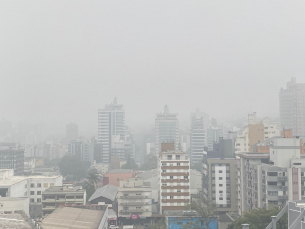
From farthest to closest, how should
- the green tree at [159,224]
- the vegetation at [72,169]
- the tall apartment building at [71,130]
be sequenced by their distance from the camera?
the tall apartment building at [71,130] → the vegetation at [72,169] → the green tree at [159,224]

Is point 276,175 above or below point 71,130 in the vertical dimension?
below

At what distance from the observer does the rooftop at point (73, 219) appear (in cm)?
1318

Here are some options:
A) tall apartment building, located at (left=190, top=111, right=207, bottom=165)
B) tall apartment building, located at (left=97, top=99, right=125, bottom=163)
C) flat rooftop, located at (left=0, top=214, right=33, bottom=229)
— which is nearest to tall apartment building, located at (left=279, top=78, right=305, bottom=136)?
tall apartment building, located at (left=190, top=111, right=207, bottom=165)

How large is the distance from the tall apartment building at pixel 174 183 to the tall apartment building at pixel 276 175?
108 inches

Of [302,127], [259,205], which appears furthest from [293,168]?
[302,127]

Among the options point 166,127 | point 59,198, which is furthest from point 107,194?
point 166,127

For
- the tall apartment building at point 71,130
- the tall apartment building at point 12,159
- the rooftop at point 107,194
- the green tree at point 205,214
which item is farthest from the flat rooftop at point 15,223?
the tall apartment building at point 71,130

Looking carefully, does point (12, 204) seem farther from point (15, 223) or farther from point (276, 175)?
point (276, 175)

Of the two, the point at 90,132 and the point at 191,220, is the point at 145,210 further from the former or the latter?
the point at 90,132

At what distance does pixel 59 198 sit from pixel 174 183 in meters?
4.88

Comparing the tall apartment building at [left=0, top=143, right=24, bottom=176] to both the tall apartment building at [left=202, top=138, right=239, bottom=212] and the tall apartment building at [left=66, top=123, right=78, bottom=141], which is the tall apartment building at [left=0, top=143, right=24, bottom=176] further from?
the tall apartment building at [left=66, top=123, right=78, bottom=141]

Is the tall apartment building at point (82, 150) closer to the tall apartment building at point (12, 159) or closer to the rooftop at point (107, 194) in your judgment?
the tall apartment building at point (12, 159)

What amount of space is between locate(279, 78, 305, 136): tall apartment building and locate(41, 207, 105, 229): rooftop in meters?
40.6

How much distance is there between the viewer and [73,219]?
1437 centimetres
